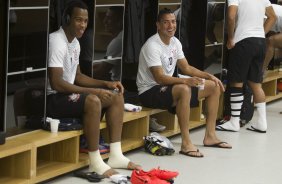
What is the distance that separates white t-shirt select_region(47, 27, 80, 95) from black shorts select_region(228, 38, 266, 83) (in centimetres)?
211

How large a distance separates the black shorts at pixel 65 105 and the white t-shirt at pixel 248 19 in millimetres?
2407

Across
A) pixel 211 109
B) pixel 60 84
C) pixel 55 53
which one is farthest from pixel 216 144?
pixel 55 53

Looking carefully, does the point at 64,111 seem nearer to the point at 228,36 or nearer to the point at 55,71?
the point at 55,71

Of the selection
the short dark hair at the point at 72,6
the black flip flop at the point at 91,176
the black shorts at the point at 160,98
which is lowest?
the black flip flop at the point at 91,176

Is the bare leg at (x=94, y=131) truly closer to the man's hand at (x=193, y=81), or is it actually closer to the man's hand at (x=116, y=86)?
the man's hand at (x=116, y=86)

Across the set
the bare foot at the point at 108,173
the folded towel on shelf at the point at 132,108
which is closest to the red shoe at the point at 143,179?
the bare foot at the point at 108,173

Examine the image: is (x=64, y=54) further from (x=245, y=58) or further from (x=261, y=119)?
(x=261, y=119)

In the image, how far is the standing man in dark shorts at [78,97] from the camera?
5.36 meters

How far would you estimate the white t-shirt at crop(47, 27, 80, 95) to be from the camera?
537cm

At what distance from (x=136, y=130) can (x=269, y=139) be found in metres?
1.44

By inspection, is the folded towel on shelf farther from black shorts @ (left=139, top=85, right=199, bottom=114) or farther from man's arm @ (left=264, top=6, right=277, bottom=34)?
man's arm @ (left=264, top=6, right=277, bottom=34)

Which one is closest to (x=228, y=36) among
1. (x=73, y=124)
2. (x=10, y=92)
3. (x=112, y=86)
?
(x=112, y=86)

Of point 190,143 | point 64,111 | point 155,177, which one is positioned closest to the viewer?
point 155,177

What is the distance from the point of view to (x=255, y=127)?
294 inches
